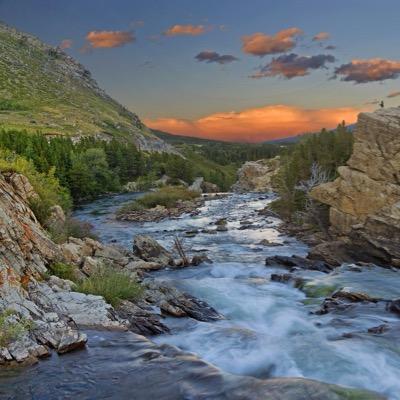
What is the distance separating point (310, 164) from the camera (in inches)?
2432

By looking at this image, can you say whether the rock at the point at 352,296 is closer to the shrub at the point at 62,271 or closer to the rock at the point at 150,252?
the rock at the point at 150,252

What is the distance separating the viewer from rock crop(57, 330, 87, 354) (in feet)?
42.7

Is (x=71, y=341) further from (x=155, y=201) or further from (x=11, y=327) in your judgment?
(x=155, y=201)

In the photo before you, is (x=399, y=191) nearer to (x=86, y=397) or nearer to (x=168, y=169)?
(x=86, y=397)

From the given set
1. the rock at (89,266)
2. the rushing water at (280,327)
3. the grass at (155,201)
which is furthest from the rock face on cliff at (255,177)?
the rock at (89,266)

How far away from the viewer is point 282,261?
1222 inches

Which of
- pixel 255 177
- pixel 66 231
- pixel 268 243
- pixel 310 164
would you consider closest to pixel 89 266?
pixel 66 231

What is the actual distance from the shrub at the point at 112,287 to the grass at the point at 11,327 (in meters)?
4.09

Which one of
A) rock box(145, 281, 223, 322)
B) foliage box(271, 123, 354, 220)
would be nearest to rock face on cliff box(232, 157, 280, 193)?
foliage box(271, 123, 354, 220)

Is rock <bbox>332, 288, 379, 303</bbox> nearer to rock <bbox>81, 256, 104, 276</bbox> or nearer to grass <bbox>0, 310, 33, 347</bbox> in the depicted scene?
rock <bbox>81, 256, 104, 276</bbox>

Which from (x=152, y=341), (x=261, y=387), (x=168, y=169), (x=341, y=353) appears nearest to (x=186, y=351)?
(x=152, y=341)

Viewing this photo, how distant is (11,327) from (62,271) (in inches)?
246

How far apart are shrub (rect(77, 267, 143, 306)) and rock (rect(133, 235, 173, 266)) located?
424 inches

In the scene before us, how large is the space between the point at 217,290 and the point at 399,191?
20795 millimetres
